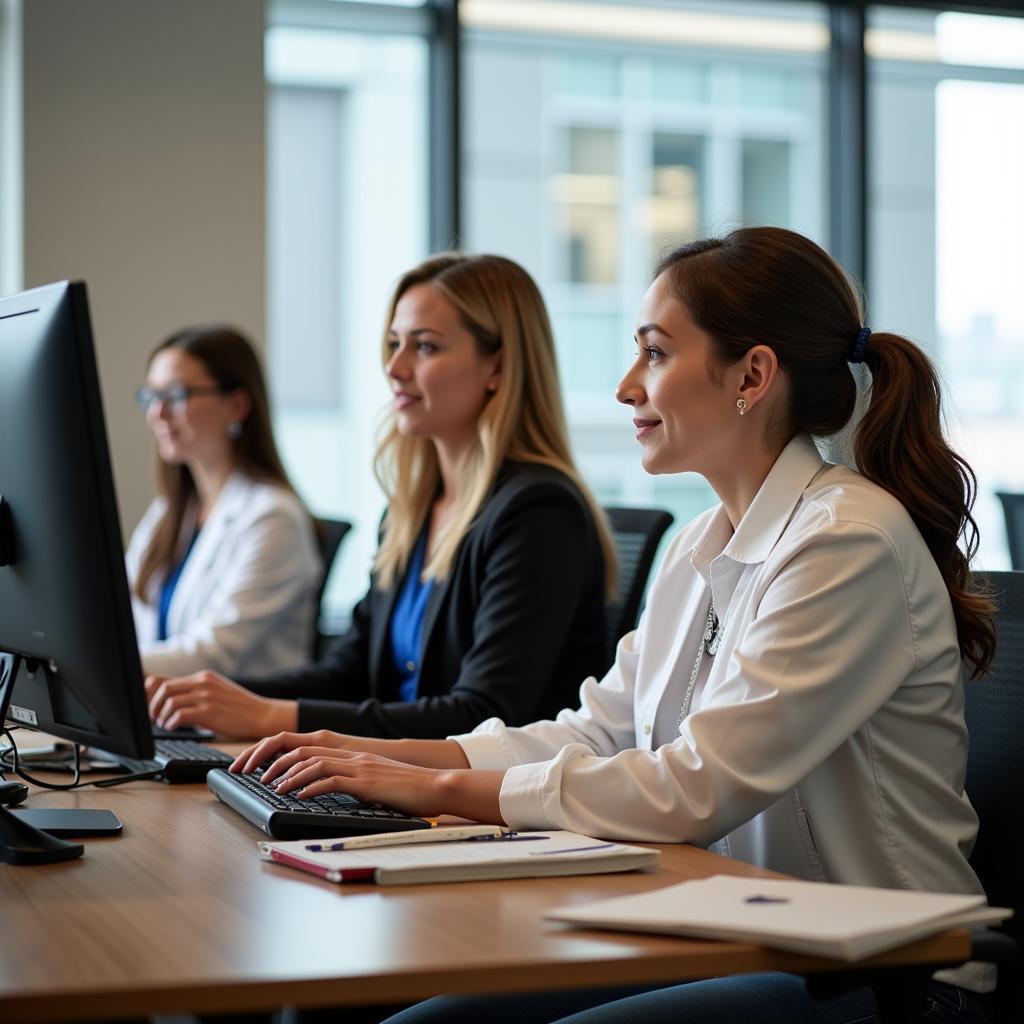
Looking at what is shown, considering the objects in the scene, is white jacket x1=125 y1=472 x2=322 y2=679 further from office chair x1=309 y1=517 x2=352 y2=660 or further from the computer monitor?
the computer monitor

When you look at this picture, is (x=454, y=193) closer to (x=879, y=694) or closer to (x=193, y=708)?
(x=193, y=708)

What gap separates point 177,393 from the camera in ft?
11.1

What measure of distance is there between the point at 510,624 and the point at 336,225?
237 centimetres

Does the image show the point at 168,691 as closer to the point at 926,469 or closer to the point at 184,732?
the point at 184,732

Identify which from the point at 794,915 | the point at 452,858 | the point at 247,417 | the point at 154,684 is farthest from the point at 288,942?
the point at 247,417

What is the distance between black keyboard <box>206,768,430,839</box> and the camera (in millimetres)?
1284

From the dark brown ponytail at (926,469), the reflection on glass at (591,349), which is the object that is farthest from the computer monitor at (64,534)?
the reflection on glass at (591,349)

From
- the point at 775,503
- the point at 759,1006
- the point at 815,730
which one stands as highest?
the point at 775,503

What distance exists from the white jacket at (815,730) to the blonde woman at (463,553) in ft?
1.97

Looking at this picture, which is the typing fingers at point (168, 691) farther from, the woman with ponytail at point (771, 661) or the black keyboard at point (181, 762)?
the woman with ponytail at point (771, 661)

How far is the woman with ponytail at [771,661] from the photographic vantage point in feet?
4.28

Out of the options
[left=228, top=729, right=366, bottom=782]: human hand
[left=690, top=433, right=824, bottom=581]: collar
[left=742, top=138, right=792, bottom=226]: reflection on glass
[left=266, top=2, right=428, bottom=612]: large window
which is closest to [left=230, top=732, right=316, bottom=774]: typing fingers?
[left=228, top=729, right=366, bottom=782]: human hand

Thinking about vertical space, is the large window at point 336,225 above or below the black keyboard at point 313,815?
above

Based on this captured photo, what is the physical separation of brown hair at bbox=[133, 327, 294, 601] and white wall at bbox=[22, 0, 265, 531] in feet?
1.17
